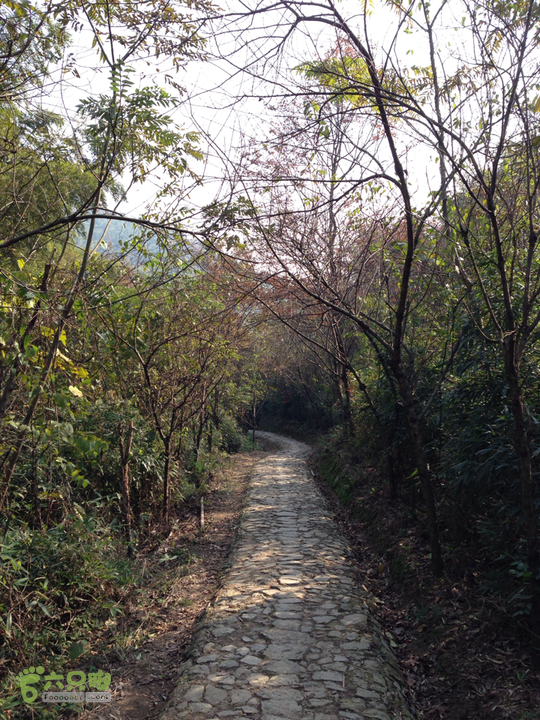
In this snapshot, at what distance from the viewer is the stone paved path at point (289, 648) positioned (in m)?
3.17

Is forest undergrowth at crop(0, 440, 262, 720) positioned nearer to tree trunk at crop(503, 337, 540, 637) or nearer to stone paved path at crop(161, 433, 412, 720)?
stone paved path at crop(161, 433, 412, 720)

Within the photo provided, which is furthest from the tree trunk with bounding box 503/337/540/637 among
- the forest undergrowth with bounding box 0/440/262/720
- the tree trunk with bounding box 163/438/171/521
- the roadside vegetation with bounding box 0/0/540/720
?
the tree trunk with bounding box 163/438/171/521

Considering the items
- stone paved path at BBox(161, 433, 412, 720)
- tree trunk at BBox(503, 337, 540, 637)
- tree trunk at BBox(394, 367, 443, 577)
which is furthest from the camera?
tree trunk at BBox(394, 367, 443, 577)

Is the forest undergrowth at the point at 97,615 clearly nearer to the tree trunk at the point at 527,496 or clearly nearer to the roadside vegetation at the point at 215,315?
the roadside vegetation at the point at 215,315

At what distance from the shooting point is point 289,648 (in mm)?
3898

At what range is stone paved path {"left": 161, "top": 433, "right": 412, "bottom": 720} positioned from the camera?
317 centimetres

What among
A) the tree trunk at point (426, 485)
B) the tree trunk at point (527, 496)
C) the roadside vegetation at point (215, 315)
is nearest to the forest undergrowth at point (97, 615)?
the roadside vegetation at point (215, 315)

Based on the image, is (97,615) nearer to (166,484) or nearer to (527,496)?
(166,484)

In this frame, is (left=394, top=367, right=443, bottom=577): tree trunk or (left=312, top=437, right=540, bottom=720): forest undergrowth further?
(left=394, top=367, right=443, bottom=577): tree trunk

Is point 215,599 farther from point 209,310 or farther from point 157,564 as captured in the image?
point 209,310

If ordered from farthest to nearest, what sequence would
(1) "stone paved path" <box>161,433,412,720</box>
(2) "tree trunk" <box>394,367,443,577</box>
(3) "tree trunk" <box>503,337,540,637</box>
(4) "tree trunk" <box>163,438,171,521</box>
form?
(4) "tree trunk" <box>163,438,171,521</box> < (2) "tree trunk" <box>394,367,443,577</box> < (3) "tree trunk" <box>503,337,540,637</box> < (1) "stone paved path" <box>161,433,412,720</box>

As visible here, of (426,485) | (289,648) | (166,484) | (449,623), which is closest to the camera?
(289,648)

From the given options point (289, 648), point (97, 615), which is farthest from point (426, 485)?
point (97, 615)

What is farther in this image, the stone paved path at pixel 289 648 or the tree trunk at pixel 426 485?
the tree trunk at pixel 426 485
